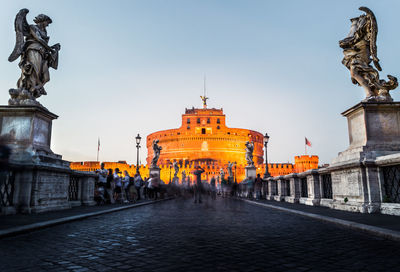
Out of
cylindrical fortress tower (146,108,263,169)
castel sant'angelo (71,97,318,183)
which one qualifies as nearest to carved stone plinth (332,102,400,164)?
castel sant'angelo (71,97,318,183)

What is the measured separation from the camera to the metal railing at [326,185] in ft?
31.4

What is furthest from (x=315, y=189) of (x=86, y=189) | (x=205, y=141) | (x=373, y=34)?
(x=205, y=141)

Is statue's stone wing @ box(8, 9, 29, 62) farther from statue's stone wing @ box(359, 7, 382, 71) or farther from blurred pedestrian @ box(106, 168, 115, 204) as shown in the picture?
statue's stone wing @ box(359, 7, 382, 71)

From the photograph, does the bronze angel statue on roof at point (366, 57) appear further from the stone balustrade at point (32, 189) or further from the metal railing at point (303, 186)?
the stone balustrade at point (32, 189)

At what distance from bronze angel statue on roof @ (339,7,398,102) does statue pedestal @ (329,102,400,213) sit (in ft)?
1.43

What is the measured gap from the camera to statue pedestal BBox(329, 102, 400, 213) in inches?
285

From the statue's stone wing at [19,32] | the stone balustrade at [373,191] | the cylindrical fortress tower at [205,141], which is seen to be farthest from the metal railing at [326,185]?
the cylindrical fortress tower at [205,141]

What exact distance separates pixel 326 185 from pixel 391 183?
288 cm

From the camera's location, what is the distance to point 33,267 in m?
2.82

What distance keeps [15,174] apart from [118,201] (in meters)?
7.98

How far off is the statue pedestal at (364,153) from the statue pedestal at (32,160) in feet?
24.8

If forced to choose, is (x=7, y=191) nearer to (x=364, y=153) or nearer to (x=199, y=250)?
(x=199, y=250)

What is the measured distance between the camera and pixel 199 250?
11.7 ft

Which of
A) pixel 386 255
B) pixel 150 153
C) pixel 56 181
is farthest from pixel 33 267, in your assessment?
pixel 150 153
